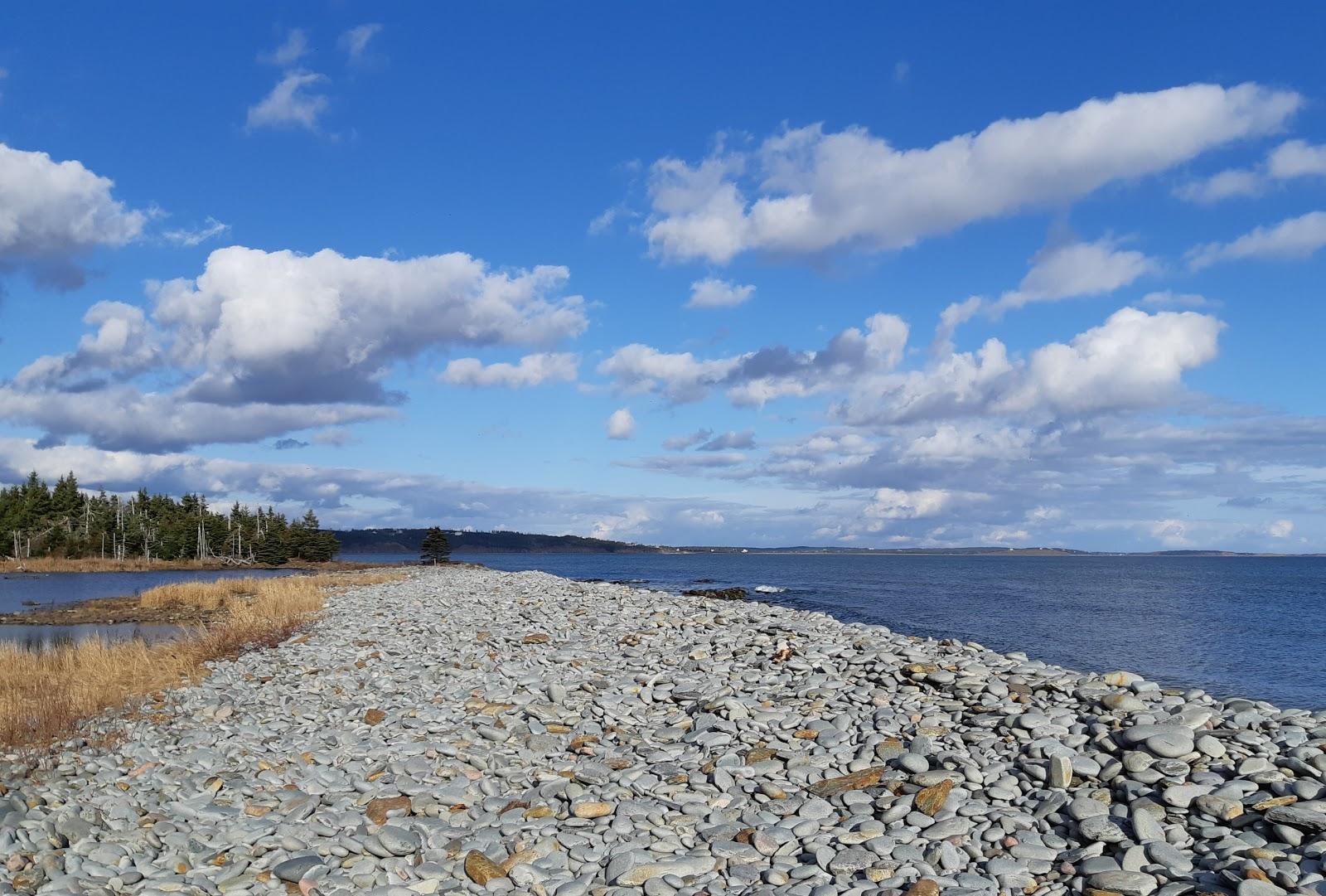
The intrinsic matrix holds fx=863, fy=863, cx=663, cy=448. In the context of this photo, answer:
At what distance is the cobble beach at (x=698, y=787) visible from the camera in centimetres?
753

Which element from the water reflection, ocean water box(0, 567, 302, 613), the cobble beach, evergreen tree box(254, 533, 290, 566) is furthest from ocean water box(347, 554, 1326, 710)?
evergreen tree box(254, 533, 290, 566)

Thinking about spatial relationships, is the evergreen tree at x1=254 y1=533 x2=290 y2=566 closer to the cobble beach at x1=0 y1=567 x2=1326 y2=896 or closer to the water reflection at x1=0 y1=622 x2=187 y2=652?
the water reflection at x1=0 y1=622 x2=187 y2=652

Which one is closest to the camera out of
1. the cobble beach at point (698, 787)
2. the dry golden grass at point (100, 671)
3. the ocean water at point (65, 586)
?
the cobble beach at point (698, 787)

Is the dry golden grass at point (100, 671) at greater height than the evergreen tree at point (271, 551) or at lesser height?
greater

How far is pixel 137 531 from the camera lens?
10988cm

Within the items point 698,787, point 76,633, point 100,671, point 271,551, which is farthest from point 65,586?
point 698,787

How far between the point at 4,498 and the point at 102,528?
10.9 metres

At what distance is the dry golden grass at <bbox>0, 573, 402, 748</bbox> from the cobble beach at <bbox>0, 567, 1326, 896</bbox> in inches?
34.0

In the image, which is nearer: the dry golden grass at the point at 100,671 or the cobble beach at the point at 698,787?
the cobble beach at the point at 698,787

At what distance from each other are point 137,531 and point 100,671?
109162 mm

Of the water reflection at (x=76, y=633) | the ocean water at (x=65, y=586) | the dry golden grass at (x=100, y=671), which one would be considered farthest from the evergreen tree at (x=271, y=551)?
the dry golden grass at (x=100, y=671)

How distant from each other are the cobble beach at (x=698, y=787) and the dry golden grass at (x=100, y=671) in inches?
34.0

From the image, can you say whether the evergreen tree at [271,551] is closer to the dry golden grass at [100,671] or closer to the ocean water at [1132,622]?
the ocean water at [1132,622]

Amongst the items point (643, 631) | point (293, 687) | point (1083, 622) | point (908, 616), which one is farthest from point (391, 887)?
point (1083, 622)
